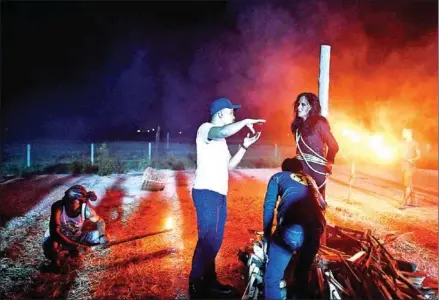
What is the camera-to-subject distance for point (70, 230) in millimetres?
5230

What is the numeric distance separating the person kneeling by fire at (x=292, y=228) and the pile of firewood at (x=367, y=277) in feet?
1.45

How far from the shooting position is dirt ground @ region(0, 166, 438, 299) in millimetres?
4340

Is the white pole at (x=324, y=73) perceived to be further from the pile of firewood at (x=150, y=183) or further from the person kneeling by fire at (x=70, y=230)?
the pile of firewood at (x=150, y=183)

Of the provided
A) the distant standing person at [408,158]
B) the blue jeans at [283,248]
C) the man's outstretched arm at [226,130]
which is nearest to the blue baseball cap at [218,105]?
the man's outstretched arm at [226,130]

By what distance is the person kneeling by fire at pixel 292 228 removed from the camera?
10.5 ft

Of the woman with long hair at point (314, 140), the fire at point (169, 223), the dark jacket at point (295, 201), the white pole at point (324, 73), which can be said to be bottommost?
the fire at point (169, 223)

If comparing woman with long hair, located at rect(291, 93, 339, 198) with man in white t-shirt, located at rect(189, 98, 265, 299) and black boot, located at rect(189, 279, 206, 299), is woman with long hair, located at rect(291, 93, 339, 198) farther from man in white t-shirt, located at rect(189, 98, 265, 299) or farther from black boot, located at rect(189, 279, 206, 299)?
black boot, located at rect(189, 279, 206, 299)

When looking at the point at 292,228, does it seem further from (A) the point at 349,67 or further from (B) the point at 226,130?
(A) the point at 349,67

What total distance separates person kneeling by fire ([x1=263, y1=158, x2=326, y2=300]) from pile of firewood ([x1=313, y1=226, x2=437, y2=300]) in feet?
1.45

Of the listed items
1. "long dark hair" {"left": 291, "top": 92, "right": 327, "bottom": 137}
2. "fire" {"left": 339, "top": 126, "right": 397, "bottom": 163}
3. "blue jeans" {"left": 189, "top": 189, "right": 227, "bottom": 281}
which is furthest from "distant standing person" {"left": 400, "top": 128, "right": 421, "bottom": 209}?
"blue jeans" {"left": 189, "top": 189, "right": 227, "bottom": 281}

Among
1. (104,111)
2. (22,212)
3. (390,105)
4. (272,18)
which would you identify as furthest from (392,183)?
(104,111)

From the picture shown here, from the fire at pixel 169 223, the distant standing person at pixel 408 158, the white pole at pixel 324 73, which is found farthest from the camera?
the distant standing person at pixel 408 158

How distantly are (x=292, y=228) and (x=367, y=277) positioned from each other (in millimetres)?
1396

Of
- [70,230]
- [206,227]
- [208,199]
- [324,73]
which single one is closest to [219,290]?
[206,227]
